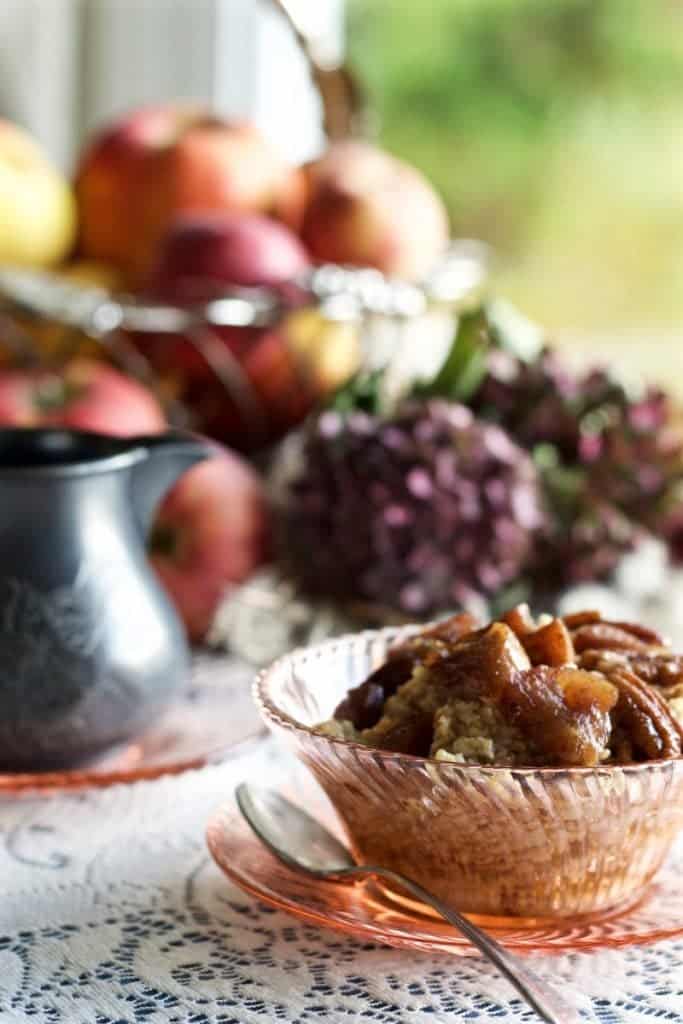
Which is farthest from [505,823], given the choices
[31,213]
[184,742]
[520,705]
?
[31,213]

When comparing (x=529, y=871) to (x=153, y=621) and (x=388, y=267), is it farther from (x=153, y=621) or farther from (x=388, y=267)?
(x=388, y=267)

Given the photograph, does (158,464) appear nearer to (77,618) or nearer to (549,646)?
(77,618)

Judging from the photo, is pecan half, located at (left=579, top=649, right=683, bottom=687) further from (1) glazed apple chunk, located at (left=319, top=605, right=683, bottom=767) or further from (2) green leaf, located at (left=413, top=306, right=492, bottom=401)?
(2) green leaf, located at (left=413, top=306, right=492, bottom=401)

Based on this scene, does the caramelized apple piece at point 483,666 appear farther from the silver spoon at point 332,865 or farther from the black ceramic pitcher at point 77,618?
the black ceramic pitcher at point 77,618

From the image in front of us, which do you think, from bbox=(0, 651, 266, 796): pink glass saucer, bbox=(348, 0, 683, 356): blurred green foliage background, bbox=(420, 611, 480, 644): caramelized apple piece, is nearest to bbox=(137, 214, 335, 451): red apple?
bbox=(0, 651, 266, 796): pink glass saucer

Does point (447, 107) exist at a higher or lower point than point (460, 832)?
higher

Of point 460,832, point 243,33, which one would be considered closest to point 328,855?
point 460,832

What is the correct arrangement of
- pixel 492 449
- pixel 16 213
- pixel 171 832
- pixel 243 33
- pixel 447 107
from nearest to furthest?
1. pixel 171 832
2. pixel 492 449
3. pixel 16 213
4. pixel 243 33
5. pixel 447 107
